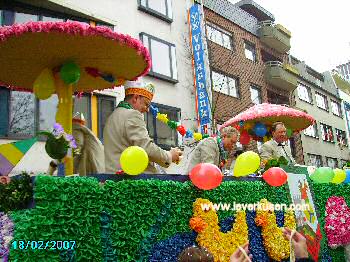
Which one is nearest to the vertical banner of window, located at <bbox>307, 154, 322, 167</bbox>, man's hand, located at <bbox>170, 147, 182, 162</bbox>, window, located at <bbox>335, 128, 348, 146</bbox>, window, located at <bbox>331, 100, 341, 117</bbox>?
man's hand, located at <bbox>170, 147, 182, 162</bbox>

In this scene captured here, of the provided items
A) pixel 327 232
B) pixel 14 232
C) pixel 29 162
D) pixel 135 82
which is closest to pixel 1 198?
pixel 14 232

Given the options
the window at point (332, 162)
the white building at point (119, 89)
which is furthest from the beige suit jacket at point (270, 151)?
the window at point (332, 162)

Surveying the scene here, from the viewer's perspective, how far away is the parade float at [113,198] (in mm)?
2721

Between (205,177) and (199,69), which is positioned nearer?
(205,177)

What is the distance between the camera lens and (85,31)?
3.42 meters

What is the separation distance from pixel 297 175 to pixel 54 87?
3541mm

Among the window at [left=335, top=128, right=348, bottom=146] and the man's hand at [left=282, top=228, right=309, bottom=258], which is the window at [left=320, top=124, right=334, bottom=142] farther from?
the man's hand at [left=282, top=228, right=309, bottom=258]

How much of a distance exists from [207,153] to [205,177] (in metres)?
1.56

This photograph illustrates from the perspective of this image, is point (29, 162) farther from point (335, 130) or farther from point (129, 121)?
point (335, 130)

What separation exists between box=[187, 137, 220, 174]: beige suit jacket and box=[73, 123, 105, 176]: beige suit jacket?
1.28 metres

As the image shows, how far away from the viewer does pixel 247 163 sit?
4363 mm

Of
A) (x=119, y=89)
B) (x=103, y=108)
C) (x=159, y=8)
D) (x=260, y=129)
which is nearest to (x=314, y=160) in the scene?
(x=159, y=8)

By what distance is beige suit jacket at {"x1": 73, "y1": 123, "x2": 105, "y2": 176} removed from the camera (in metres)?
4.65
